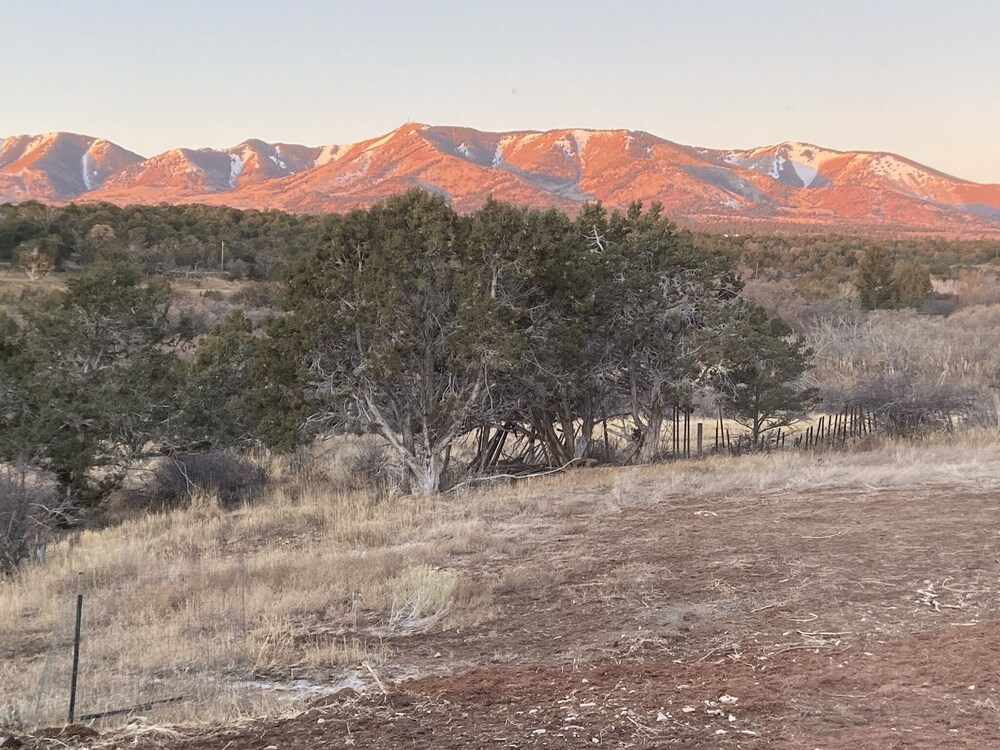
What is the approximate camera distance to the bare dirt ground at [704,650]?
4.35m

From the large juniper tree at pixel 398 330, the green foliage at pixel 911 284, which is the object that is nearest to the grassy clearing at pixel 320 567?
the large juniper tree at pixel 398 330

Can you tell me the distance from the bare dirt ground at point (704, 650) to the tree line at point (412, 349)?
15.4 ft

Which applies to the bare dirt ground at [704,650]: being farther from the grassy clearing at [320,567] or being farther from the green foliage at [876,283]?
the green foliage at [876,283]

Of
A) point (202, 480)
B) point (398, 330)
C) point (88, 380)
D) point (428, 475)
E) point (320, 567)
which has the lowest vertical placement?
point (202, 480)

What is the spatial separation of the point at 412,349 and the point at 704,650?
347 inches

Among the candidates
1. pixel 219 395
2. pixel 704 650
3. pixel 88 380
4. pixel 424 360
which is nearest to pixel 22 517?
pixel 88 380

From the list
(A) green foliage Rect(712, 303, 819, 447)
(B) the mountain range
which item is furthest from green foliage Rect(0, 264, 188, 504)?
(B) the mountain range

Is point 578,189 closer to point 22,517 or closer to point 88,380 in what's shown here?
point 88,380

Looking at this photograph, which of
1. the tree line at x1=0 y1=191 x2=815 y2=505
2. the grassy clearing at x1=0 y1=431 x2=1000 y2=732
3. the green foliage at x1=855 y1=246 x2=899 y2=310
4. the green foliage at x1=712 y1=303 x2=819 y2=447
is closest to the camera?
the grassy clearing at x1=0 y1=431 x2=1000 y2=732

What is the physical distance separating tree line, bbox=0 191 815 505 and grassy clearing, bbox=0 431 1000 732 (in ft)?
5.04

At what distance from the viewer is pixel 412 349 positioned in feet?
45.1

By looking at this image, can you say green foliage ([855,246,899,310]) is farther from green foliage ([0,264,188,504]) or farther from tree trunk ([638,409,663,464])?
green foliage ([0,264,188,504])

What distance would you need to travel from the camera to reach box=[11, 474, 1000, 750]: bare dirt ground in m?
4.35

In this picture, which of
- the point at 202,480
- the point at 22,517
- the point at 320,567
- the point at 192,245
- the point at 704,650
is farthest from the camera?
the point at 192,245
